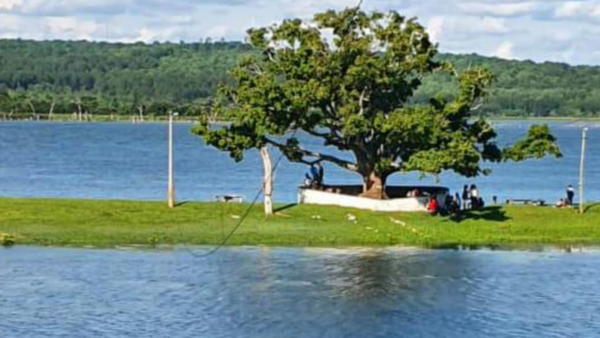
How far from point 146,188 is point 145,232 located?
45631mm

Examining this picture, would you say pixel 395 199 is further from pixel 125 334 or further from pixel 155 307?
pixel 125 334

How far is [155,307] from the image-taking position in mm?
42562

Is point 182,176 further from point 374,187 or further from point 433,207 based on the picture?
point 433,207

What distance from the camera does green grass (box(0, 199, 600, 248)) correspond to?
56.3 metres

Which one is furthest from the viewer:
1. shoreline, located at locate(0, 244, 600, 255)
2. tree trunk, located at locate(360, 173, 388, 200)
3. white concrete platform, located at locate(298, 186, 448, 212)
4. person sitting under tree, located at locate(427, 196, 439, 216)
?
tree trunk, located at locate(360, 173, 388, 200)

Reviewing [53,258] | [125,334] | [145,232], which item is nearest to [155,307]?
[125,334]

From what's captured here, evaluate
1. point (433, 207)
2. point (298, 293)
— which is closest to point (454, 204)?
point (433, 207)

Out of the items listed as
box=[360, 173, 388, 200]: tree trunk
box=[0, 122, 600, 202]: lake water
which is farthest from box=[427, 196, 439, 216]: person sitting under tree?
box=[0, 122, 600, 202]: lake water

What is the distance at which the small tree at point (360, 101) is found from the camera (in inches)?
2414

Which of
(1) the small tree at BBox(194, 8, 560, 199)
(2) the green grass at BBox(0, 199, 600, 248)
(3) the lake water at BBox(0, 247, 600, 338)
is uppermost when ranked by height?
(1) the small tree at BBox(194, 8, 560, 199)

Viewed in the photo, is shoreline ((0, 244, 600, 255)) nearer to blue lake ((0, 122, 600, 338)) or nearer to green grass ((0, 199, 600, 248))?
blue lake ((0, 122, 600, 338))

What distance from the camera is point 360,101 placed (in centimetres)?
6275

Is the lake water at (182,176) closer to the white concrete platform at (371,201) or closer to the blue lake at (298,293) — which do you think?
the white concrete platform at (371,201)

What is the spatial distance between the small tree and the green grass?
265 centimetres
